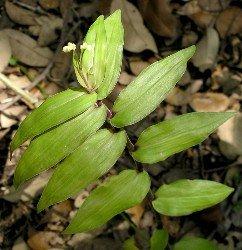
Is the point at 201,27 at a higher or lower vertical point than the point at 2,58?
lower

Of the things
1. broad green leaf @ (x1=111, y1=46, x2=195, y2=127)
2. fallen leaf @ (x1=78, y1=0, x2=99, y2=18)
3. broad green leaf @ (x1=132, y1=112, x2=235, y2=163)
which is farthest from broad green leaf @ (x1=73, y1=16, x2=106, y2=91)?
fallen leaf @ (x1=78, y1=0, x2=99, y2=18)

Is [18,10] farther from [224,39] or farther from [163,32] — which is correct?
[224,39]

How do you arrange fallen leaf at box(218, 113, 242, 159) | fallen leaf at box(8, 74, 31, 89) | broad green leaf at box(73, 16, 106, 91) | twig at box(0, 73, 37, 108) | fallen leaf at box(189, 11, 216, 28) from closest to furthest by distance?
1. broad green leaf at box(73, 16, 106, 91)
2. twig at box(0, 73, 37, 108)
3. fallen leaf at box(218, 113, 242, 159)
4. fallen leaf at box(8, 74, 31, 89)
5. fallen leaf at box(189, 11, 216, 28)

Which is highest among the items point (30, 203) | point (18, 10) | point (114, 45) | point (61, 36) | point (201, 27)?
point (114, 45)

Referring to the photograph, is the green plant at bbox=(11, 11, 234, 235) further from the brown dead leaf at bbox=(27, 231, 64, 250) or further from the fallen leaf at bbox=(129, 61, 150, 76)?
the fallen leaf at bbox=(129, 61, 150, 76)

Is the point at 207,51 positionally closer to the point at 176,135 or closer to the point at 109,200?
the point at 176,135

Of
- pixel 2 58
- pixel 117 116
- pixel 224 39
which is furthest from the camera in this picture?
pixel 224 39

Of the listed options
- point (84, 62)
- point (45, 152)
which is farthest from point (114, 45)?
point (45, 152)

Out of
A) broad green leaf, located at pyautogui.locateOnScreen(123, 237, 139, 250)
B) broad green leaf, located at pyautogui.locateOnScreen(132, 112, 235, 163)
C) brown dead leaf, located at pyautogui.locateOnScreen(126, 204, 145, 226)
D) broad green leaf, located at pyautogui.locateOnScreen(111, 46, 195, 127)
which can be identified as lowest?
brown dead leaf, located at pyautogui.locateOnScreen(126, 204, 145, 226)
